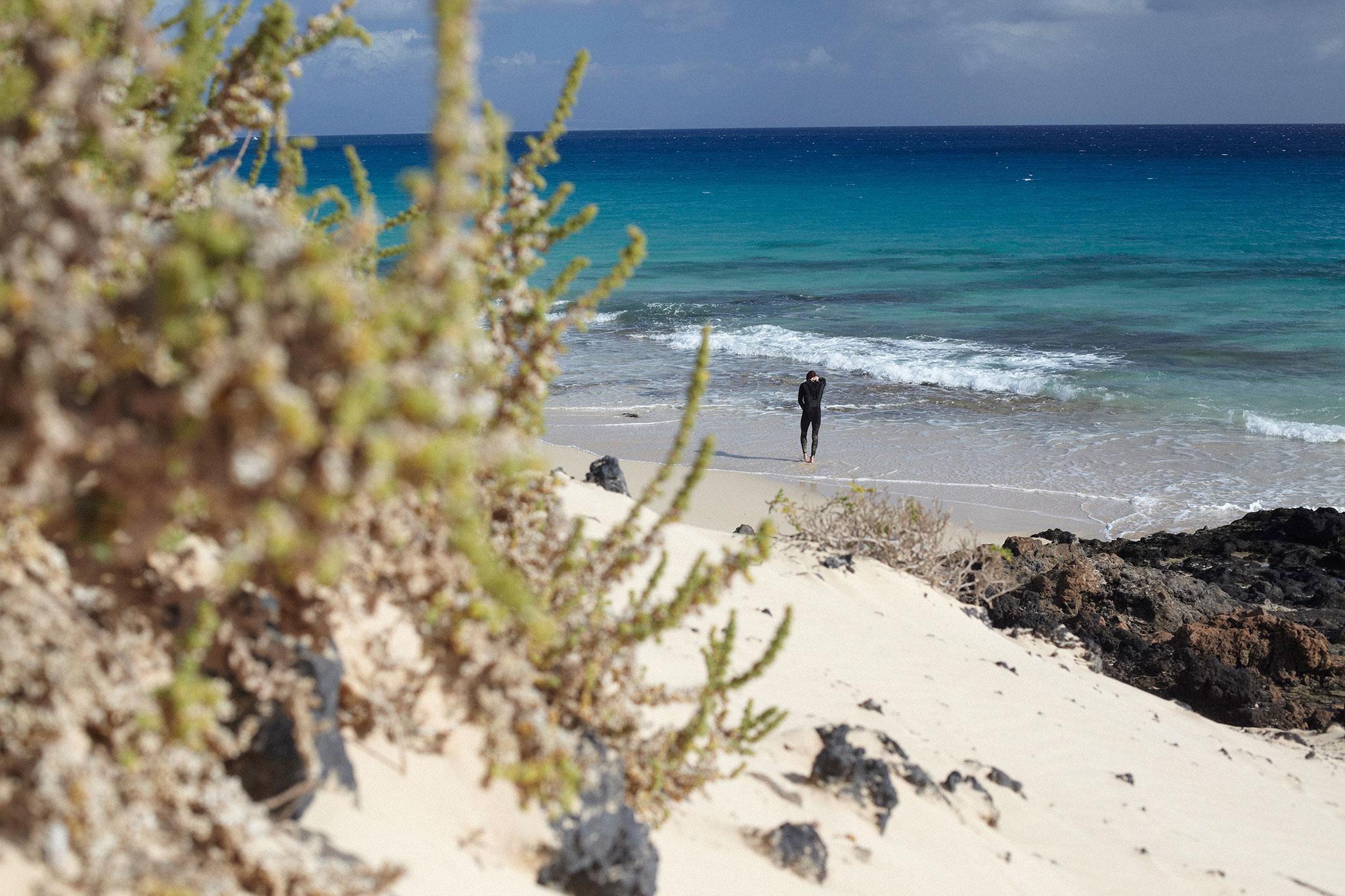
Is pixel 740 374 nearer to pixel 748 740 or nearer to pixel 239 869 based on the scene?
pixel 748 740

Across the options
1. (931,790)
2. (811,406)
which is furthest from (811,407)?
(931,790)

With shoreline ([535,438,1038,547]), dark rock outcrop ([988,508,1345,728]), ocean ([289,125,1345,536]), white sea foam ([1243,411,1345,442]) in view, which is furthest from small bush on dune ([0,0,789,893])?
white sea foam ([1243,411,1345,442])

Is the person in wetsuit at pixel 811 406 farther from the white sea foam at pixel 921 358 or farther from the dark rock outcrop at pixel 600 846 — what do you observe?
the dark rock outcrop at pixel 600 846

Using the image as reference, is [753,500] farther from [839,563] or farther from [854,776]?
[854,776]

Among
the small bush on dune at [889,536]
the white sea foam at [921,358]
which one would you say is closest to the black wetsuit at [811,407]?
the small bush on dune at [889,536]

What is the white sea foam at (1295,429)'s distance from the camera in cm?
1605

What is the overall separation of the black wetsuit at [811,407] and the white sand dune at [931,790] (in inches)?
240

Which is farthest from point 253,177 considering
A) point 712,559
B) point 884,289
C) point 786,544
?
point 884,289

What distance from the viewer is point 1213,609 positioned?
966cm

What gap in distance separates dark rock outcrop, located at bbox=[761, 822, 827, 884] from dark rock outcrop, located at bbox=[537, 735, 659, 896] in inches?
25.6

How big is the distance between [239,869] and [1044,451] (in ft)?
49.0

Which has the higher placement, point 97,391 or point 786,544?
point 97,391

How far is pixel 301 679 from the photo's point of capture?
2.38 metres

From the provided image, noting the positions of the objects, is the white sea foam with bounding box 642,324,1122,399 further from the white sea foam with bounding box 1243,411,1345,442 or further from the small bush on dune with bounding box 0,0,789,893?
the small bush on dune with bounding box 0,0,789,893
